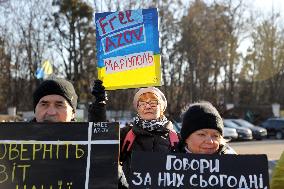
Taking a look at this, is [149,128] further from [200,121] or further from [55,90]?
[55,90]

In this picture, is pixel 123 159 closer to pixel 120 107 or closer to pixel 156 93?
pixel 156 93

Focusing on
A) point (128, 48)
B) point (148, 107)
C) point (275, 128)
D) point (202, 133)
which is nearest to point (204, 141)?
point (202, 133)

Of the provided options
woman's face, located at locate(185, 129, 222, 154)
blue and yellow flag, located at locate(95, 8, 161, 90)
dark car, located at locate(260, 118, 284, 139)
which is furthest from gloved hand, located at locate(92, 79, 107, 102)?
dark car, located at locate(260, 118, 284, 139)

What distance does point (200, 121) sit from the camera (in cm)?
383

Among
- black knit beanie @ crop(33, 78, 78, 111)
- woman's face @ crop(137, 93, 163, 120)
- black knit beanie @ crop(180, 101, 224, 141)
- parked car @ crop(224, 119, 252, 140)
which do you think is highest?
black knit beanie @ crop(33, 78, 78, 111)

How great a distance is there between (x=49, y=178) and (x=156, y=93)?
1593 mm

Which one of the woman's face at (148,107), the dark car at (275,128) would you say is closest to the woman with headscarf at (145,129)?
the woman's face at (148,107)

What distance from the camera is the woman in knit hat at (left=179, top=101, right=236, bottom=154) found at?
3.73 metres

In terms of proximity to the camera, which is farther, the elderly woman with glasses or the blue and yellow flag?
the blue and yellow flag

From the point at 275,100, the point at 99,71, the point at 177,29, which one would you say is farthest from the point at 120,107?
the point at 99,71

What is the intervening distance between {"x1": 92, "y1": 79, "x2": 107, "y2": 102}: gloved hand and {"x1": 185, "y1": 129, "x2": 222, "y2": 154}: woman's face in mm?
940

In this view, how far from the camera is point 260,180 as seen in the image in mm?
3418

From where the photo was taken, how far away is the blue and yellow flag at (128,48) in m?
4.92

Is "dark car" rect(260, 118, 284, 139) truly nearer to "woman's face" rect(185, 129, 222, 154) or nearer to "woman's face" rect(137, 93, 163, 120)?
"woman's face" rect(137, 93, 163, 120)
